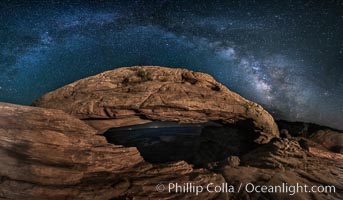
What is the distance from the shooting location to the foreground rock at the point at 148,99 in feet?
42.6

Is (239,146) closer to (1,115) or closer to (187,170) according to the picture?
(187,170)

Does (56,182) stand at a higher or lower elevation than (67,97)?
lower

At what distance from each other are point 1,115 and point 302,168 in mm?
17004

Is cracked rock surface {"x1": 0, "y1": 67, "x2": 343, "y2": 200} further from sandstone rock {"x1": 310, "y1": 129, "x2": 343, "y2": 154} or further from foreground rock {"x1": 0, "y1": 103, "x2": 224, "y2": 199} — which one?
sandstone rock {"x1": 310, "y1": 129, "x2": 343, "y2": 154}

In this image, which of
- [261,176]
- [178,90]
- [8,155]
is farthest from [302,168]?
[8,155]

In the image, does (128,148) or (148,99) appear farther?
(148,99)

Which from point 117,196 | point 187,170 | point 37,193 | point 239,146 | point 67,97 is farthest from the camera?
point 239,146

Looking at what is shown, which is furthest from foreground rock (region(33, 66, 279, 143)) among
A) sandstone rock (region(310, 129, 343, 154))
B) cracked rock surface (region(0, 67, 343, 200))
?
sandstone rock (region(310, 129, 343, 154))

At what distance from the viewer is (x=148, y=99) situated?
13.4 m

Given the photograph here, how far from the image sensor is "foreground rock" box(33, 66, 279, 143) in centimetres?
1298

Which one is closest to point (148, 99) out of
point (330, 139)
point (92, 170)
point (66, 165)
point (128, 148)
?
point (128, 148)

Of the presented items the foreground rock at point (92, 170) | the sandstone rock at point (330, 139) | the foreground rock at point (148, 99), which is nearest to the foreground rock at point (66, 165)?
the foreground rock at point (92, 170)

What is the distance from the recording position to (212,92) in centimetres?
1513

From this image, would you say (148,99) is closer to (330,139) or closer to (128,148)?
(128,148)
